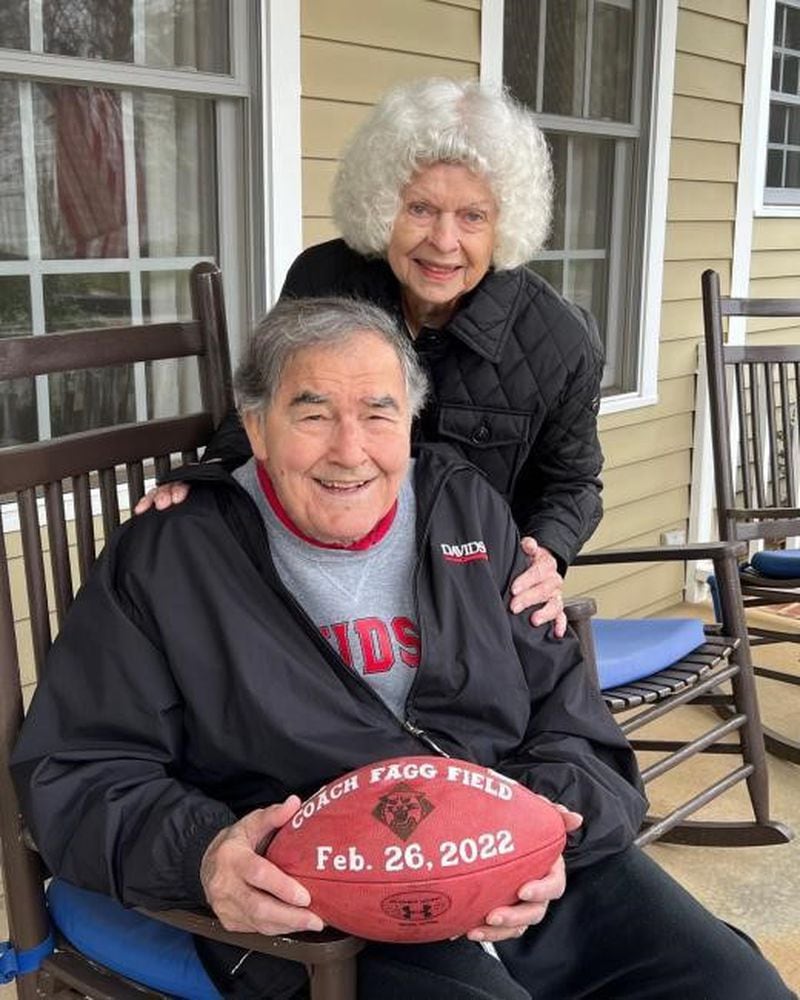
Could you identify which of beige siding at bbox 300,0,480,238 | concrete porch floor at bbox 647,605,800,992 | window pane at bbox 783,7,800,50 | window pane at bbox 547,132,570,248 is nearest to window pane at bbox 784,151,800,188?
window pane at bbox 783,7,800,50

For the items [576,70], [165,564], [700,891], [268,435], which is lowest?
[700,891]

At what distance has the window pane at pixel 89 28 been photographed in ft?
7.70

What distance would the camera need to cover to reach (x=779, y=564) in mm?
3145

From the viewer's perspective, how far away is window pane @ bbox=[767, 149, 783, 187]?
4977 millimetres

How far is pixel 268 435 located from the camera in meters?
1.48

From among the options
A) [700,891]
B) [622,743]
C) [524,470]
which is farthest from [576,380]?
[700,891]

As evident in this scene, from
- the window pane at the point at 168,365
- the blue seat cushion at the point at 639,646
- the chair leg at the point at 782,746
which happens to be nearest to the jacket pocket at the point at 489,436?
the blue seat cushion at the point at 639,646

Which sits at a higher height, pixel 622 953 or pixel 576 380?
pixel 576 380

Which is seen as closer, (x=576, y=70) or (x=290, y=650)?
(x=290, y=650)

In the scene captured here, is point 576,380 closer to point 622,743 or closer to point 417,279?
point 417,279

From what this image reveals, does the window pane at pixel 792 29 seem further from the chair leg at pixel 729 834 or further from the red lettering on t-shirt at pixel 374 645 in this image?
the red lettering on t-shirt at pixel 374 645

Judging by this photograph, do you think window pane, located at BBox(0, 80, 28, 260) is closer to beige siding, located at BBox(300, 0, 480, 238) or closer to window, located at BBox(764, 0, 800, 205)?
beige siding, located at BBox(300, 0, 480, 238)

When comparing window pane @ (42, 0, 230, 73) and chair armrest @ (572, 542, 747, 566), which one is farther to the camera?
chair armrest @ (572, 542, 747, 566)

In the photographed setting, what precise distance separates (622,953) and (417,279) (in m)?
1.03
